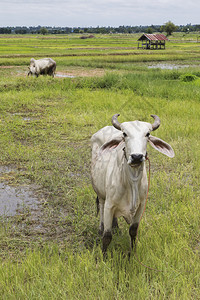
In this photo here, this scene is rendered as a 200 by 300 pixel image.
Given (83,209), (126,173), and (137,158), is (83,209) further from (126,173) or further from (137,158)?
(137,158)

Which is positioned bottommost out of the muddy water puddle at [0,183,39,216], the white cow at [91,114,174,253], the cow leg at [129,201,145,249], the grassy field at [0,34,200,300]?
the muddy water puddle at [0,183,39,216]

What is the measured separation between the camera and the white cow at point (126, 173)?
216 centimetres

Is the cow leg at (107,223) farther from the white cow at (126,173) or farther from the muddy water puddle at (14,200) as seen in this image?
the muddy water puddle at (14,200)

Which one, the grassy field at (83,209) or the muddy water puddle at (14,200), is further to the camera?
the muddy water puddle at (14,200)

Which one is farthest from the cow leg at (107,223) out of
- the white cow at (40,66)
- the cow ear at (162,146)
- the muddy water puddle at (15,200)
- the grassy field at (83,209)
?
the white cow at (40,66)

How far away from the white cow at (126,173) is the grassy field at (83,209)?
0.33 meters

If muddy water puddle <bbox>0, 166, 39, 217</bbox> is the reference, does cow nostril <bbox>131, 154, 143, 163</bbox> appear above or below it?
above

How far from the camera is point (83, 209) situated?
3691 mm

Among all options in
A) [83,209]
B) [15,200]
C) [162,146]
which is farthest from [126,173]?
[15,200]

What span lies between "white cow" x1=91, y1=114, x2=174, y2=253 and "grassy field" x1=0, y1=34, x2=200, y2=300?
1.09 ft

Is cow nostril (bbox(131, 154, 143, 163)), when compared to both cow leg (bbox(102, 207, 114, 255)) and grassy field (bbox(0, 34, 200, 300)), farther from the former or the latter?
grassy field (bbox(0, 34, 200, 300))

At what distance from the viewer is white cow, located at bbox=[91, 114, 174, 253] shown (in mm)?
2160

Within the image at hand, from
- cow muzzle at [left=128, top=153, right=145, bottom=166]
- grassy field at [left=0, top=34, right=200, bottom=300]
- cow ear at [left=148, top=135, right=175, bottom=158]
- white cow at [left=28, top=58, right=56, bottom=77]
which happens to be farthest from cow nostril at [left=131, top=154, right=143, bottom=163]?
white cow at [left=28, top=58, right=56, bottom=77]

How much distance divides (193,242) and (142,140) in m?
1.34
